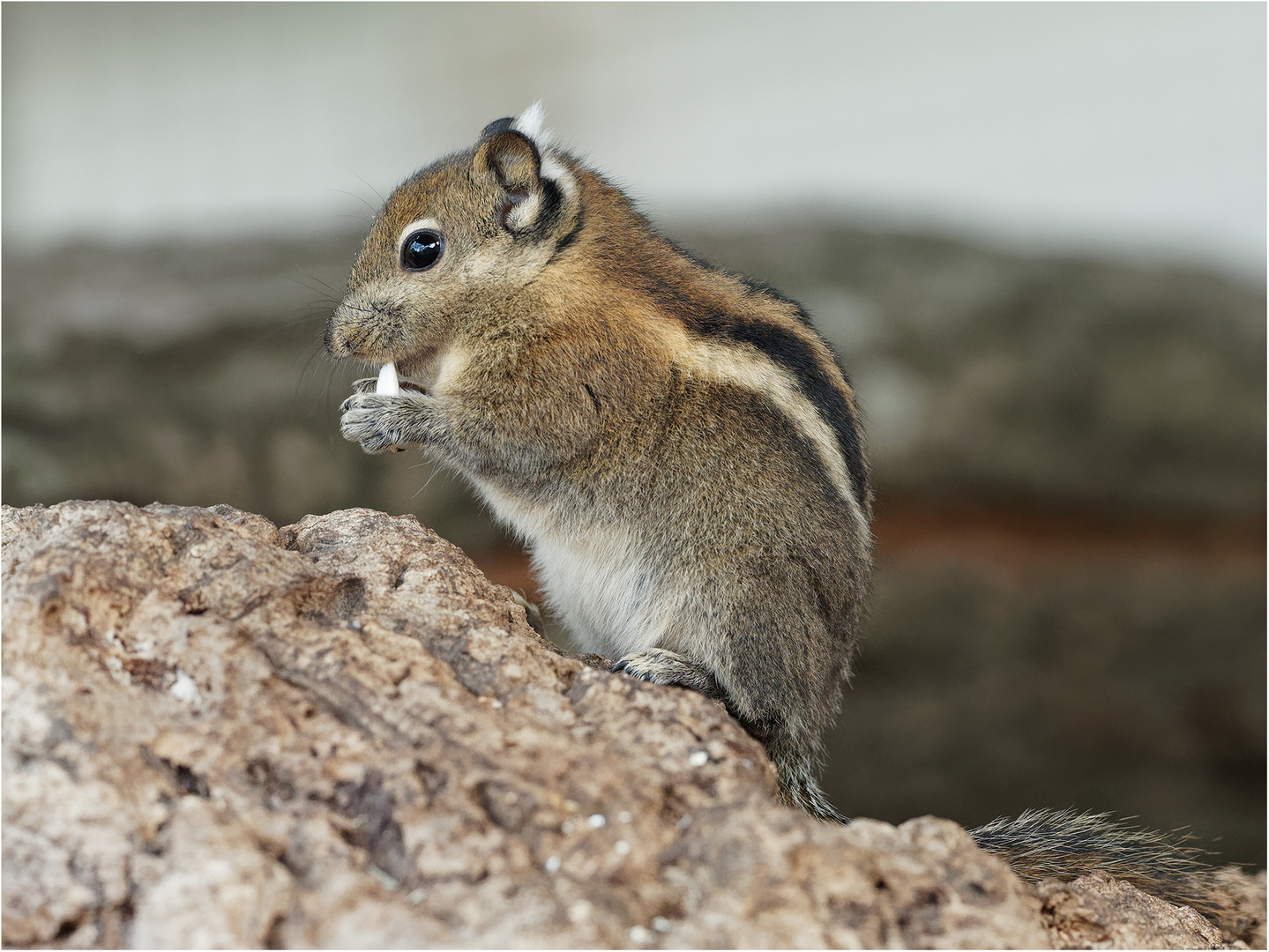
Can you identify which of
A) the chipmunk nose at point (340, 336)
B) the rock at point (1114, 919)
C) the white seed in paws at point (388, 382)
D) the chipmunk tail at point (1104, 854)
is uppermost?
the chipmunk nose at point (340, 336)

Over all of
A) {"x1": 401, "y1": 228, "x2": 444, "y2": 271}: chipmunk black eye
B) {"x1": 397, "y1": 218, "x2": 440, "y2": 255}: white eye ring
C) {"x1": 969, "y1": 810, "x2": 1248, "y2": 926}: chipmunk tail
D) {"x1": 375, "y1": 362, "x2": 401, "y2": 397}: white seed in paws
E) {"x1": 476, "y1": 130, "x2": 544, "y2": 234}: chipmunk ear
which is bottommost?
{"x1": 969, "y1": 810, "x2": 1248, "y2": 926}: chipmunk tail

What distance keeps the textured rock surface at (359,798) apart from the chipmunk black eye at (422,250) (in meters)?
1.22

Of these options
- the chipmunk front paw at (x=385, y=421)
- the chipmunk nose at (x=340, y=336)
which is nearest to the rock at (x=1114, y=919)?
the chipmunk front paw at (x=385, y=421)

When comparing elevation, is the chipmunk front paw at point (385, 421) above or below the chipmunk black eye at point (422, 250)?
below

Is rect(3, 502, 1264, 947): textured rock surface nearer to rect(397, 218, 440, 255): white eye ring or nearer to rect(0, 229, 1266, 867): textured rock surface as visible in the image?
rect(397, 218, 440, 255): white eye ring

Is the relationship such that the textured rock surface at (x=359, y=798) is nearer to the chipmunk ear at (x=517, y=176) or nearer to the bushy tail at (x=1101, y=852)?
the bushy tail at (x=1101, y=852)

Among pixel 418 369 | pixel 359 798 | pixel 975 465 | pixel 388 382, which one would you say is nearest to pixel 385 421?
pixel 388 382

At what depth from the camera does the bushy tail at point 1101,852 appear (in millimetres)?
2529

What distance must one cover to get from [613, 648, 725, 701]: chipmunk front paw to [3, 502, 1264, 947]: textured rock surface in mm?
438

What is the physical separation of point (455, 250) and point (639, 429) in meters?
0.75

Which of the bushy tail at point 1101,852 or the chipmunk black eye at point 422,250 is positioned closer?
the bushy tail at point 1101,852

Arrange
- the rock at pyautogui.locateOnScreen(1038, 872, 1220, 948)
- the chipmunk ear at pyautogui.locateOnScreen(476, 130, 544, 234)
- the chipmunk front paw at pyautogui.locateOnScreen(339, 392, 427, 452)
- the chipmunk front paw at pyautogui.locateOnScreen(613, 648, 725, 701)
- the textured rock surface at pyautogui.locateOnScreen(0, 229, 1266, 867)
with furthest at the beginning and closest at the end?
the textured rock surface at pyautogui.locateOnScreen(0, 229, 1266, 867)
the chipmunk ear at pyautogui.locateOnScreen(476, 130, 544, 234)
the chipmunk front paw at pyautogui.locateOnScreen(339, 392, 427, 452)
the chipmunk front paw at pyautogui.locateOnScreen(613, 648, 725, 701)
the rock at pyautogui.locateOnScreen(1038, 872, 1220, 948)

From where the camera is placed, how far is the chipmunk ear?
290 centimetres

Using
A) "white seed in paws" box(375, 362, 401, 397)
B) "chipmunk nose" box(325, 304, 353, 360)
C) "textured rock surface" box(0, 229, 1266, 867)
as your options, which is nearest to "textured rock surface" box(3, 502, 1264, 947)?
"white seed in paws" box(375, 362, 401, 397)
